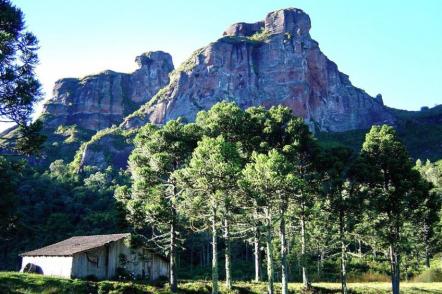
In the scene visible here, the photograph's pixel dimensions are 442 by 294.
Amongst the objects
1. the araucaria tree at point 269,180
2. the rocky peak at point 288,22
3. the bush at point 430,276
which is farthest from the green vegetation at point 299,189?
the rocky peak at point 288,22

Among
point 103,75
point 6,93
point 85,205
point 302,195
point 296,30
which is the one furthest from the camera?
point 103,75

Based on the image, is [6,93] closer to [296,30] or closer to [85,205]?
[85,205]

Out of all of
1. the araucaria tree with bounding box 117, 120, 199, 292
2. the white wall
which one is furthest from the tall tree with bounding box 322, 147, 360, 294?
the white wall

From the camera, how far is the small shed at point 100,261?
32.6 meters

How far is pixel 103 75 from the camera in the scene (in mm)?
189000

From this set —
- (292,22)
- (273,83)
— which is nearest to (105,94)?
(273,83)

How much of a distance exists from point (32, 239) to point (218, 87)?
92134 mm

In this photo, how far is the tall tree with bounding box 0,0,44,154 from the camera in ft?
56.7

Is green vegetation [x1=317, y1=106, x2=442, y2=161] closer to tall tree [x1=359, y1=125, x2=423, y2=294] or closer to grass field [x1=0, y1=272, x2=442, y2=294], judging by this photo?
tall tree [x1=359, y1=125, x2=423, y2=294]

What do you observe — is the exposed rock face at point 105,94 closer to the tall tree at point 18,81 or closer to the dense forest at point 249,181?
the dense forest at point 249,181

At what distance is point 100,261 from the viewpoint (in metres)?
34.0

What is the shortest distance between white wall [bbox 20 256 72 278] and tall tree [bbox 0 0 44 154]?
684 inches

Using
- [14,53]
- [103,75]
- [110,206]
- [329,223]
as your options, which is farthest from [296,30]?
[14,53]

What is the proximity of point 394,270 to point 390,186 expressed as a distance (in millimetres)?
5803
